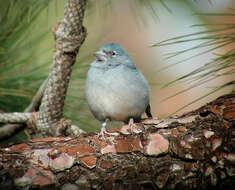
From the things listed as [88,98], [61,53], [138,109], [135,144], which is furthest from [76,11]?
[135,144]

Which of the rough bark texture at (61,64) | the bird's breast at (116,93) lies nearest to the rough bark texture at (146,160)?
the rough bark texture at (61,64)

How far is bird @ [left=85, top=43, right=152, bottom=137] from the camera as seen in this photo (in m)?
1.76

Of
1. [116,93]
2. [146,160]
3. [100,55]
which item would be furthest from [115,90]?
[146,160]

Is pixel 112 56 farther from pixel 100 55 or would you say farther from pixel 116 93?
pixel 116 93

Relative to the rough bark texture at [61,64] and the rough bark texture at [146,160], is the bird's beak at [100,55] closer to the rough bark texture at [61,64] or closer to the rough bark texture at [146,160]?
the rough bark texture at [61,64]

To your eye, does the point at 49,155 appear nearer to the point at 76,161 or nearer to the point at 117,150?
the point at 76,161

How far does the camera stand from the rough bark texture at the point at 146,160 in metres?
1.05

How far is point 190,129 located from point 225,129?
4.8 inches

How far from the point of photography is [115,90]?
175 centimetres

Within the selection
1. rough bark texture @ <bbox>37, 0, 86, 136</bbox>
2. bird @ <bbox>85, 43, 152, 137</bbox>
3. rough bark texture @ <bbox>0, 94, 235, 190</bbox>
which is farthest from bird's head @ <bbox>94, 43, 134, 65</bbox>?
rough bark texture @ <bbox>0, 94, 235, 190</bbox>

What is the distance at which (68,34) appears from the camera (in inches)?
64.1

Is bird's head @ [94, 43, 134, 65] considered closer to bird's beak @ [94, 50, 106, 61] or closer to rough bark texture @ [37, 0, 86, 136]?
bird's beak @ [94, 50, 106, 61]

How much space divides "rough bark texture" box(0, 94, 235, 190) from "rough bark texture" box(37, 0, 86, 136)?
47 centimetres

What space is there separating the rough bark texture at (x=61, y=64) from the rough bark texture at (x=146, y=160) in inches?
18.6
